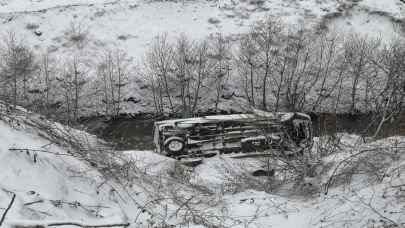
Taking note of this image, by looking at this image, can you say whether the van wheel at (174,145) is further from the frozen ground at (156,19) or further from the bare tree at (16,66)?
the frozen ground at (156,19)

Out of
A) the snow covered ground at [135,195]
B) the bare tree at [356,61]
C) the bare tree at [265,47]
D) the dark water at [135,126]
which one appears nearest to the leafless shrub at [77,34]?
the dark water at [135,126]

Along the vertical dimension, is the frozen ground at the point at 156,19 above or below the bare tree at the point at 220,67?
above

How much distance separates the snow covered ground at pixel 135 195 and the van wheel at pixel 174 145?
5839 mm

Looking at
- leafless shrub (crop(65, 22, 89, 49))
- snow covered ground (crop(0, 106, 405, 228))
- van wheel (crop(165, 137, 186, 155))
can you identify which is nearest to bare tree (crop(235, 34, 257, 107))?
leafless shrub (crop(65, 22, 89, 49))

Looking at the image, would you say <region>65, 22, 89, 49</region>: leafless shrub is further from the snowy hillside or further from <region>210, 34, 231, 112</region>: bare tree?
<region>210, 34, 231, 112</region>: bare tree

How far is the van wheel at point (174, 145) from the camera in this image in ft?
48.1

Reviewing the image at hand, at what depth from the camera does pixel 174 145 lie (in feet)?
48.2

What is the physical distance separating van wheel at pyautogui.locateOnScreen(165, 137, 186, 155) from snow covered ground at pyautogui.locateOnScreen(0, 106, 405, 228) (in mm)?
5839

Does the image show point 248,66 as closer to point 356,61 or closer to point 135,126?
point 356,61

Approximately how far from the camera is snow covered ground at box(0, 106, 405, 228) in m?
6.08

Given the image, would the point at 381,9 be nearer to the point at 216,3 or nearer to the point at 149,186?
the point at 216,3

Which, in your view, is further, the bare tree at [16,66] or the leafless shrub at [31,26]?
the leafless shrub at [31,26]

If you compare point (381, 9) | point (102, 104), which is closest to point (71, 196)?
point (102, 104)

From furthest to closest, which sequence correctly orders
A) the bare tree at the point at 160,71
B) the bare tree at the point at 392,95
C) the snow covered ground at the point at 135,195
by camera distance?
the bare tree at the point at 160,71
the bare tree at the point at 392,95
the snow covered ground at the point at 135,195
